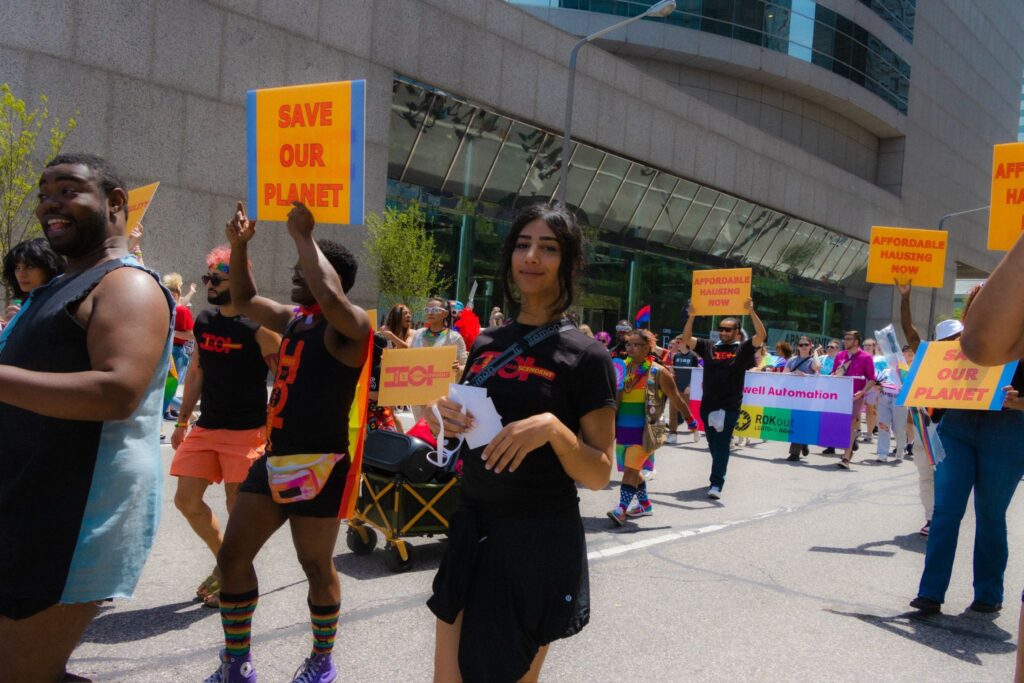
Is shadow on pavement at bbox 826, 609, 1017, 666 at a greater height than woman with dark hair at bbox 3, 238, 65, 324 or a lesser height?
lesser

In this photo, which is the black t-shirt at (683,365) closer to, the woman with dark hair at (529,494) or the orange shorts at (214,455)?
the orange shorts at (214,455)

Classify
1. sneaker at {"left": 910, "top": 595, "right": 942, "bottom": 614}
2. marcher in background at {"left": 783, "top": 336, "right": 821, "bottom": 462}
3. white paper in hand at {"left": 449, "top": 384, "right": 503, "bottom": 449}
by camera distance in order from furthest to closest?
marcher in background at {"left": 783, "top": 336, "right": 821, "bottom": 462}, sneaker at {"left": 910, "top": 595, "right": 942, "bottom": 614}, white paper in hand at {"left": 449, "top": 384, "right": 503, "bottom": 449}

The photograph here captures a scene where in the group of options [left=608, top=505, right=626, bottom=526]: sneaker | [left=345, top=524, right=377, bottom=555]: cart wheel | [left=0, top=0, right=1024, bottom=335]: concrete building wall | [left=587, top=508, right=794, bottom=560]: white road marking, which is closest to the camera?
[left=345, top=524, right=377, bottom=555]: cart wheel

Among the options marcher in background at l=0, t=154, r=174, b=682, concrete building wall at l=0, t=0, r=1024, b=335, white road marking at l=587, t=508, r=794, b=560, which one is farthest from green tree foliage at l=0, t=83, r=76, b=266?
marcher in background at l=0, t=154, r=174, b=682

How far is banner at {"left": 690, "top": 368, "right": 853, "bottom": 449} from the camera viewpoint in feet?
40.2

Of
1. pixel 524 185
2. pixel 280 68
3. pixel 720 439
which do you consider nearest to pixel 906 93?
pixel 524 185

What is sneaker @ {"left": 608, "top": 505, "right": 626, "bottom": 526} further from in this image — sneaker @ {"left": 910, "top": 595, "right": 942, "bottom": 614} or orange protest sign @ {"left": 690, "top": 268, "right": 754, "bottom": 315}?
orange protest sign @ {"left": 690, "top": 268, "right": 754, "bottom": 315}

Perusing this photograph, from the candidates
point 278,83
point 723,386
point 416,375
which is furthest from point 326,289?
point 278,83

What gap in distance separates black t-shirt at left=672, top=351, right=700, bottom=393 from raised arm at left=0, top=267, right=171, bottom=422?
14.3 metres

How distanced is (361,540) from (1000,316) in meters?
5.12

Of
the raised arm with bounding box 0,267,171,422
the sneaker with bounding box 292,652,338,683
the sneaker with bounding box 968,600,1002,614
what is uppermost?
the raised arm with bounding box 0,267,171,422

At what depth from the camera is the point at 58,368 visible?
222 centimetres

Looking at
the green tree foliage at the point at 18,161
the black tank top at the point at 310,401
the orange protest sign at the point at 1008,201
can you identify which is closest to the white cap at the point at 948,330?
the orange protest sign at the point at 1008,201

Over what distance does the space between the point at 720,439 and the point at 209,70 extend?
42.1ft
